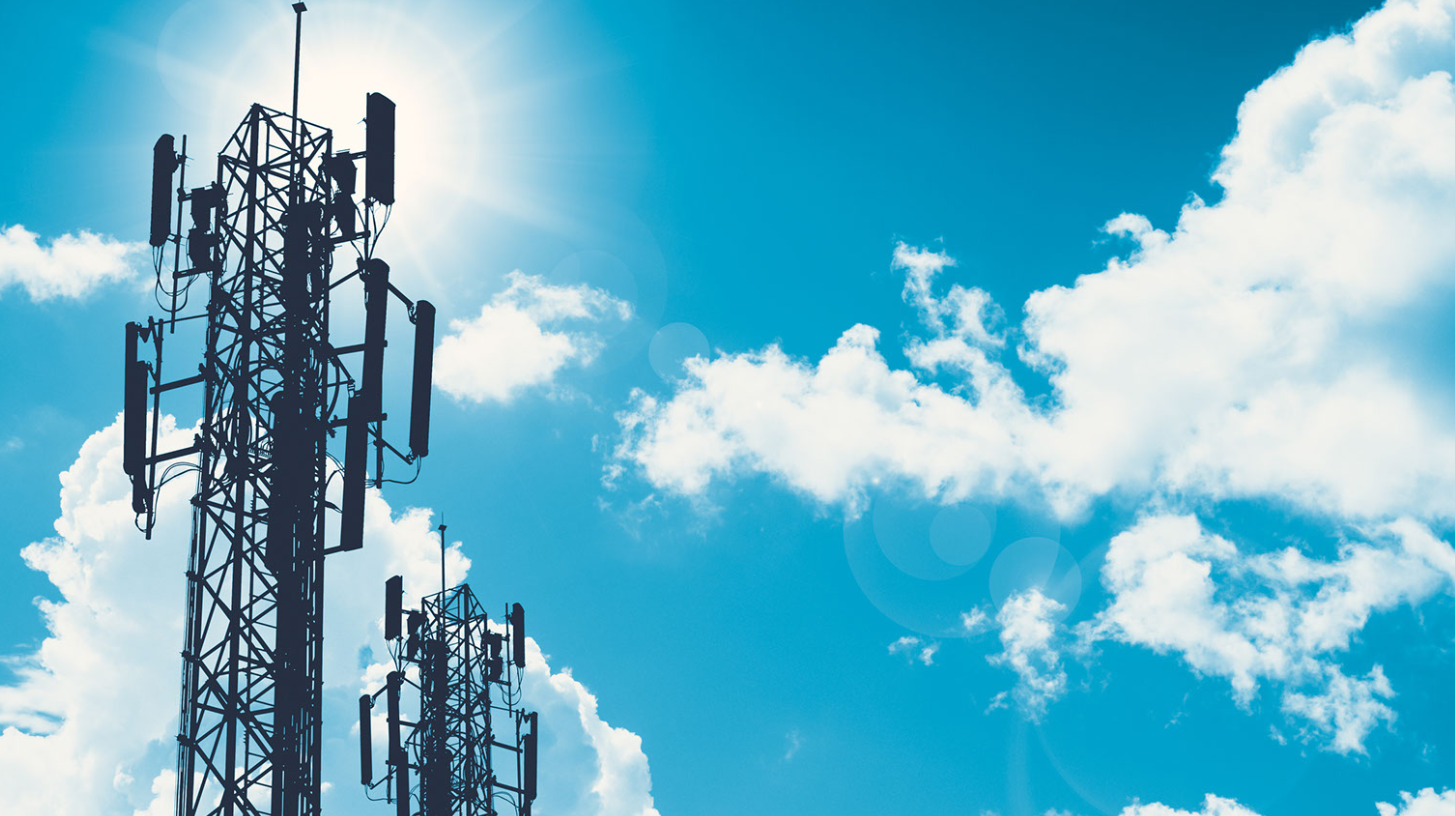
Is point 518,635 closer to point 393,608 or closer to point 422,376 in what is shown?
point 393,608

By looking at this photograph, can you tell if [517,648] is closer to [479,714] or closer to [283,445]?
[479,714]

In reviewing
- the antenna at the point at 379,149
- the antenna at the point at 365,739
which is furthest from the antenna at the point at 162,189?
the antenna at the point at 365,739

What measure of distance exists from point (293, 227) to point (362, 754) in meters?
18.3

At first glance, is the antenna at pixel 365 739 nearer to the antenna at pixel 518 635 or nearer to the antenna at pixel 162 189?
the antenna at pixel 518 635

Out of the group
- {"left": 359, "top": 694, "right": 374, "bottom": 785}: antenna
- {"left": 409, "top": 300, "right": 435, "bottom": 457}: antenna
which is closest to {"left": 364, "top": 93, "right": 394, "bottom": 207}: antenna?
{"left": 409, "top": 300, "right": 435, "bottom": 457}: antenna

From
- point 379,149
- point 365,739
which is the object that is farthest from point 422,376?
point 365,739

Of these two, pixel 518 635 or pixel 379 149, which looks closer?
pixel 379 149

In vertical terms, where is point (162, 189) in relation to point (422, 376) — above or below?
above

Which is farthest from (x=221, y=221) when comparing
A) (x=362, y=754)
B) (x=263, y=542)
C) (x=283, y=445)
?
(x=362, y=754)

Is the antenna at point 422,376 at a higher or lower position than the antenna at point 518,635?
lower

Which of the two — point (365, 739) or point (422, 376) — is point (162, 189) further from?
point (365, 739)

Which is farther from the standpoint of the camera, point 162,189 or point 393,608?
point 393,608

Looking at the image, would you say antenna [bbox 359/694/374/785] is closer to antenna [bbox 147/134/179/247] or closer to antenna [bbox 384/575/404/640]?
antenna [bbox 384/575/404/640]

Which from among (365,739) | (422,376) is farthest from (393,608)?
(422,376)
